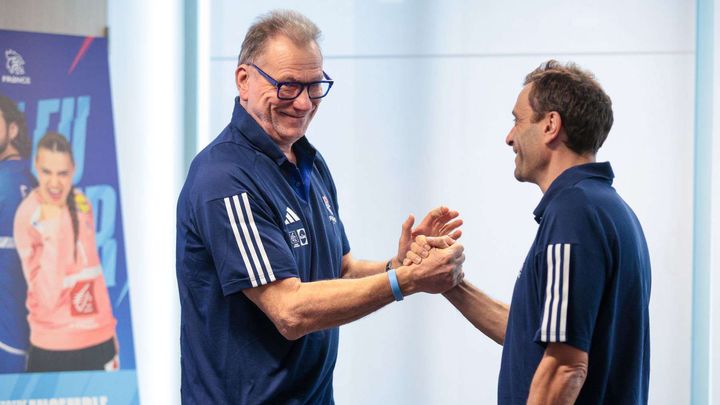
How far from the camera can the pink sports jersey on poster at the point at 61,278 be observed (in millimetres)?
3287

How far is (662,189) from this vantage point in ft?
11.7

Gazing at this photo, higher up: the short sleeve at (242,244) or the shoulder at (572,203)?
the shoulder at (572,203)

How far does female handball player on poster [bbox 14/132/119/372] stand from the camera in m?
3.29

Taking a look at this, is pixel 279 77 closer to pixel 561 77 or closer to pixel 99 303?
pixel 561 77

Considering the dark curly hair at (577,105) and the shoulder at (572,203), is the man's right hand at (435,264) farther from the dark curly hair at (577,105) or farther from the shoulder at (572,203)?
the dark curly hair at (577,105)

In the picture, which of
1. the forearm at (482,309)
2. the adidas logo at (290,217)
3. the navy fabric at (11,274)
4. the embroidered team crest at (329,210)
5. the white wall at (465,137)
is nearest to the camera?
the adidas logo at (290,217)

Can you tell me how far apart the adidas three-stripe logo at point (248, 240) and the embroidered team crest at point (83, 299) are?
1.75 meters

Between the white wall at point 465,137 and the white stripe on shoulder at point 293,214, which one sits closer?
the white stripe on shoulder at point 293,214

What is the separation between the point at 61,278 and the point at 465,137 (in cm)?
184

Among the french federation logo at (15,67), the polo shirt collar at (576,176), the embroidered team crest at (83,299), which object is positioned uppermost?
the french federation logo at (15,67)

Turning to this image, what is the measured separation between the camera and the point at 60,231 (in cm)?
331

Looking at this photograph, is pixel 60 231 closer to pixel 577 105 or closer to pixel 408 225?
pixel 408 225

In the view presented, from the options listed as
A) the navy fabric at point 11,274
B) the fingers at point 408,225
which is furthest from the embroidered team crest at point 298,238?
the navy fabric at point 11,274

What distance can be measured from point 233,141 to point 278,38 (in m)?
0.28
